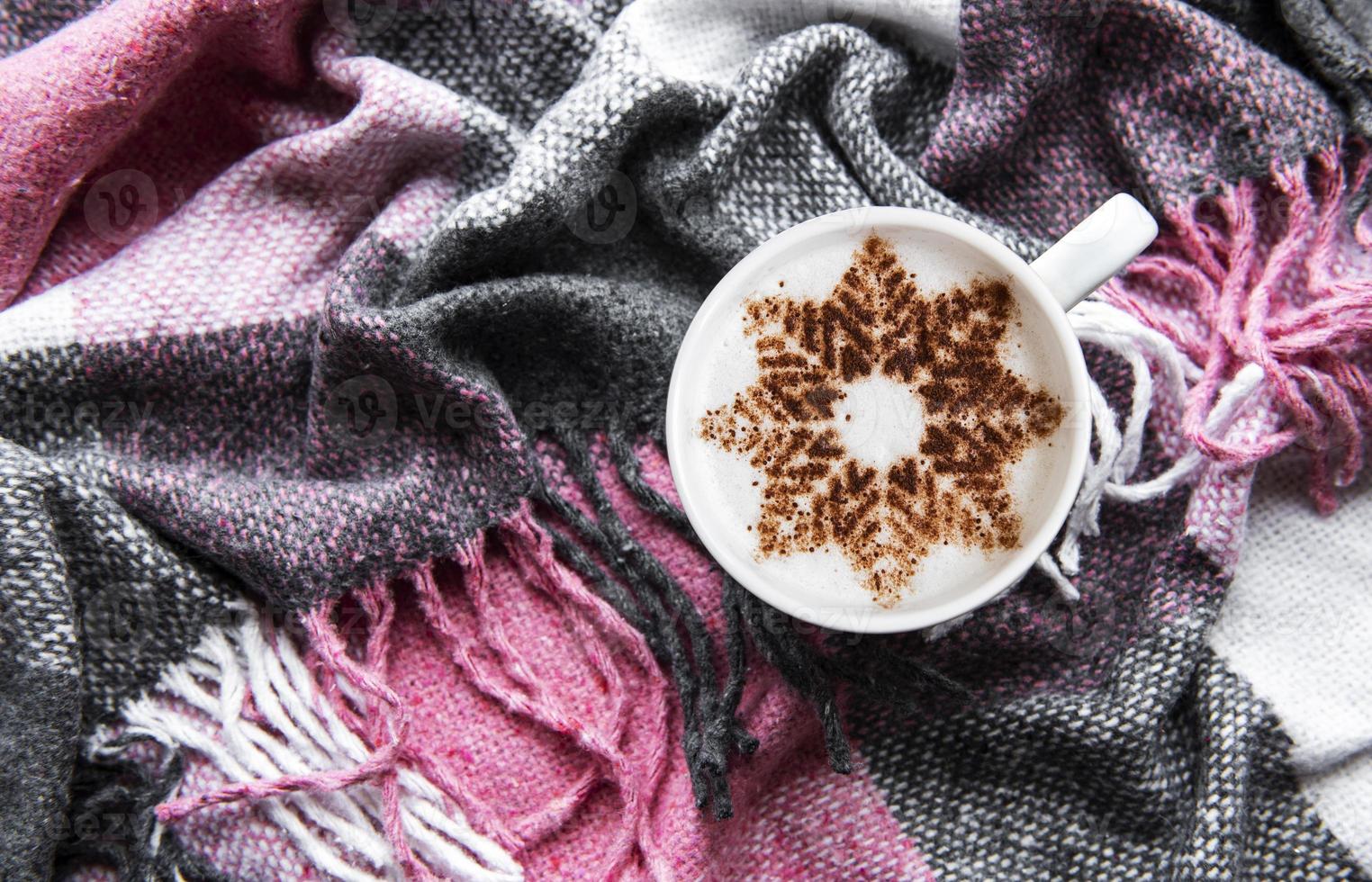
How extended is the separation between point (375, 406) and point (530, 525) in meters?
0.15

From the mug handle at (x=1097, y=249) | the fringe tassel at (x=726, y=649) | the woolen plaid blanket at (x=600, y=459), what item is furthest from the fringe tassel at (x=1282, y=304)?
the fringe tassel at (x=726, y=649)

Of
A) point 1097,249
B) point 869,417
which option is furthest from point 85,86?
point 1097,249

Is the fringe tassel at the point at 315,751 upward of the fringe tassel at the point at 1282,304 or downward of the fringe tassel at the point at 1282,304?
downward

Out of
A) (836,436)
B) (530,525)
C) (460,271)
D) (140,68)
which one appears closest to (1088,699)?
(836,436)

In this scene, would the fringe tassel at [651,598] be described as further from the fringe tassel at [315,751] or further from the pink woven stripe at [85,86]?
the pink woven stripe at [85,86]

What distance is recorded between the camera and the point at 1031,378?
2.20 ft

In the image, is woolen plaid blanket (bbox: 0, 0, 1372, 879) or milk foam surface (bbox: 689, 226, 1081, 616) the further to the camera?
woolen plaid blanket (bbox: 0, 0, 1372, 879)

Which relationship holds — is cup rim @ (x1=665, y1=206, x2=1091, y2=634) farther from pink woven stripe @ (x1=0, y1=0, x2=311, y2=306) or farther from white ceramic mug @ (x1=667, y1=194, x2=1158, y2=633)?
pink woven stripe @ (x1=0, y1=0, x2=311, y2=306)

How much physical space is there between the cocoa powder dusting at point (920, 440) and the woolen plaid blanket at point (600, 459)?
131 millimetres

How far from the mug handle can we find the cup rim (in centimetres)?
1

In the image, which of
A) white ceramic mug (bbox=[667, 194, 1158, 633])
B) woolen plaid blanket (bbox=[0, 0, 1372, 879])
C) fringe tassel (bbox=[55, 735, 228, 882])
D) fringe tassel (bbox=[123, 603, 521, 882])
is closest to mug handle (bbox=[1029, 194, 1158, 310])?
white ceramic mug (bbox=[667, 194, 1158, 633])

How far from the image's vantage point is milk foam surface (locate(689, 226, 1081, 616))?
666 mm

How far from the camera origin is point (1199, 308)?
82 cm

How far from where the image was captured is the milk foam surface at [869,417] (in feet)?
2.19
